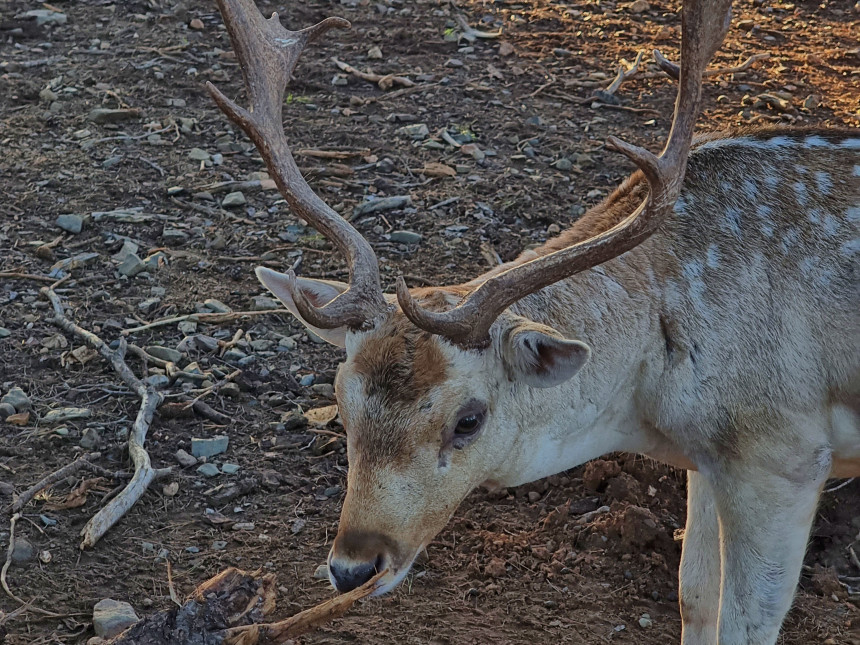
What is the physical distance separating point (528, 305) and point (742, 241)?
0.87m

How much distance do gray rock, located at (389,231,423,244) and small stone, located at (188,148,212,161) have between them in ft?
5.85

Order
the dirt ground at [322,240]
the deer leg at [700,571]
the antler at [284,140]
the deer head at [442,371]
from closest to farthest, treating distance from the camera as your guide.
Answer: the deer head at [442,371], the antler at [284,140], the deer leg at [700,571], the dirt ground at [322,240]

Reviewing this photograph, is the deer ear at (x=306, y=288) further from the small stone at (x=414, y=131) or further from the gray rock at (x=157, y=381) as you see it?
the small stone at (x=414, y=131)

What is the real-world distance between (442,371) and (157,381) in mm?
2608

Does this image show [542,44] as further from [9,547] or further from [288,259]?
[9,547]

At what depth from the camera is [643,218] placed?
3.76 m

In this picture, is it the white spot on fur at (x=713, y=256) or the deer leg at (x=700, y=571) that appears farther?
the deer leg at (x=700, y=571)

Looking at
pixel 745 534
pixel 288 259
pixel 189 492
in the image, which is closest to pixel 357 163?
pixel 288 259

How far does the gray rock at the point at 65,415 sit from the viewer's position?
5.47 metres

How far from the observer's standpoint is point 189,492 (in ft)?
17.1

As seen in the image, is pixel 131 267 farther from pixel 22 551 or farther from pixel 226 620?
pixel 226 620

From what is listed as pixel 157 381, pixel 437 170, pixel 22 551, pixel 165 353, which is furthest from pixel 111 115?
pixel 22 551

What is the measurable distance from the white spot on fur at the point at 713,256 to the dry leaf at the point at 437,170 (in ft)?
12.2

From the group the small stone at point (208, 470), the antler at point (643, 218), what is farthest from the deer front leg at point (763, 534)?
the small stone at point (208, 470)
